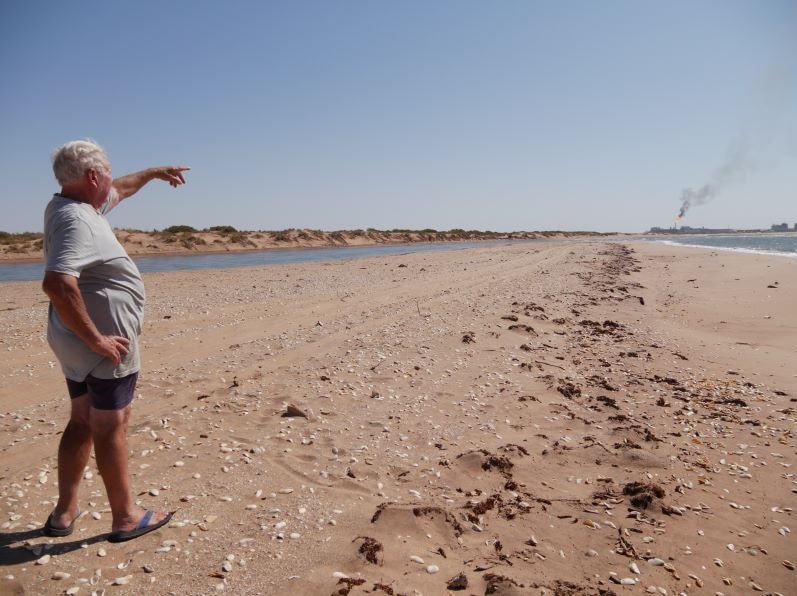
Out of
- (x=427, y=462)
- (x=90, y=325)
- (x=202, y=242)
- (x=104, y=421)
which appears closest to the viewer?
(x=90, y=325)

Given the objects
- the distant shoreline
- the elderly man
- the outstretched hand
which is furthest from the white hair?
the distant shoreline

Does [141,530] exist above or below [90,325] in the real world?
below

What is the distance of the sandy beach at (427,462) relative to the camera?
338 centimetres

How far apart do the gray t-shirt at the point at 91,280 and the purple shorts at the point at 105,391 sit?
0.18ft

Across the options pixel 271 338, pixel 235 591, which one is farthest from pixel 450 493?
pixel 271 338

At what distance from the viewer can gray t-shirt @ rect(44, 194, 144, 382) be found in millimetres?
2957

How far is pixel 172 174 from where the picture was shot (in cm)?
456

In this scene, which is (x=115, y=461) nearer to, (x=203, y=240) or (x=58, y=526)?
(x=58, y=526)

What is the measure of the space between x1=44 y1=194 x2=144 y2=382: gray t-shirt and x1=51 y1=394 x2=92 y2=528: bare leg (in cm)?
33

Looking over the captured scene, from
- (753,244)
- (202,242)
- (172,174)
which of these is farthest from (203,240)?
(753,244)

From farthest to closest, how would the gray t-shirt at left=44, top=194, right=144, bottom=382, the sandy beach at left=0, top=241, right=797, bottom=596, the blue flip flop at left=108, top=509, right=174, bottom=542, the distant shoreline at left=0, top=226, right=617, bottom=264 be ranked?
the distant shoreline at left=0, top=226, right=617, bottom=264
the blue flip flop at left=108, top=509, right=174, bottom=542
the sandy beach at left=0, top=241, right=797, bottom=596
the gray t-shirt at left=44, top=194, right=144, bottom=382

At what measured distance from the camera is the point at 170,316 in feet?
39.8

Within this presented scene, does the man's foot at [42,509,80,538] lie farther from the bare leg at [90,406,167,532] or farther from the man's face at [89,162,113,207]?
the man's face at [89,162,113,207]

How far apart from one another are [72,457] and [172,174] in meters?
2.62
